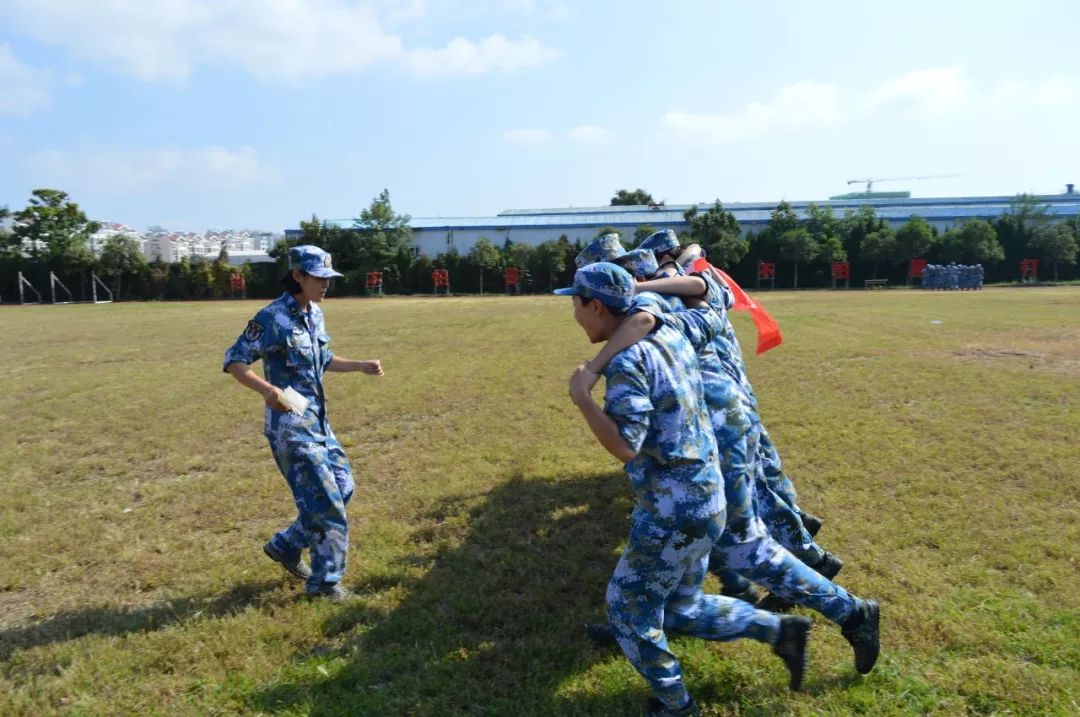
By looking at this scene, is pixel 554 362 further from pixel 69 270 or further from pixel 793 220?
pixel 69 270

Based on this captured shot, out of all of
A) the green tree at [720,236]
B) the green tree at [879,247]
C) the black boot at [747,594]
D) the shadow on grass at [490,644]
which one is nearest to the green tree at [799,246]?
the green tree at [720,236]

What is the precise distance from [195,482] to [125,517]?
35.5 inches

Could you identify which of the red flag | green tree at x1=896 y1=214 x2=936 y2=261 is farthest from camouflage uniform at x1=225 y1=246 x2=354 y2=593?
green tree at x1=896 y1=214 x2=936 y2=261

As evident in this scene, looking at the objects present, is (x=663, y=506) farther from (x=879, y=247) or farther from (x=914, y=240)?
(x=914, y=240)

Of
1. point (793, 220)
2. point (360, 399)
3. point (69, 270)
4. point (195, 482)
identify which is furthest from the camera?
point (793, 220)

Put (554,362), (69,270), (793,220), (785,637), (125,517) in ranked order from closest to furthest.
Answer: (785,637), (125,517), (554,362), (69,270), (793,220)

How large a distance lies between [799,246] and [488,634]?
45.7m

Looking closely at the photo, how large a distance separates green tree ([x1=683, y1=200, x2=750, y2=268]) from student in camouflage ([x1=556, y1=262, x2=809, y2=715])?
43529 mm

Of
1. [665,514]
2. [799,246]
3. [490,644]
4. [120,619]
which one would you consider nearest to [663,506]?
[665,514]

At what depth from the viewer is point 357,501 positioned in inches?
238

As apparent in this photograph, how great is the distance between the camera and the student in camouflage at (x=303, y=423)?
413 cm

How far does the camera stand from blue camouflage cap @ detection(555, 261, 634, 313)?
2.79m

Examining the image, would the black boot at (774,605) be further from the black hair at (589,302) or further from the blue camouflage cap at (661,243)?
the blue camouflage cap at (661,243)

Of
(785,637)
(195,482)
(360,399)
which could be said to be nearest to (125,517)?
(195,482)
